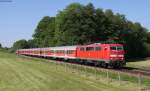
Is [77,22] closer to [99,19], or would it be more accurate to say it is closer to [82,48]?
[99,19]

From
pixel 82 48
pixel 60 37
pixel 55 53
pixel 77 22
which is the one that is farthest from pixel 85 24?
pixel 82 48

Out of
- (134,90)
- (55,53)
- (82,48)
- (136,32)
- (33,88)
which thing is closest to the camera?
(134,90)

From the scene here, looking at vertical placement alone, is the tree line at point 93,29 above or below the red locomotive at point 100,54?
above

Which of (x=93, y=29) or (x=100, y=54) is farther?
(x=93, y=29)

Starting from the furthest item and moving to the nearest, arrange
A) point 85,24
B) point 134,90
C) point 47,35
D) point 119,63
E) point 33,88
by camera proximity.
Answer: point 47,35
point 85,24
point 119,63
point 33,88
point 134,90

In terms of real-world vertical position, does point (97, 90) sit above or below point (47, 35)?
below

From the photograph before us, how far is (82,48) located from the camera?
211ft

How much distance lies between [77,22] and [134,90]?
84.9 metres

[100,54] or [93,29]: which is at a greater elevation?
[93,29]

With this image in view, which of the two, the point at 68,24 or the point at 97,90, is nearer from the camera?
the point at 97,90

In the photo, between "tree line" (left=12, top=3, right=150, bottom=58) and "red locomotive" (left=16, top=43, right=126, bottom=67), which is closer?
"red locomotive" (left=16, top=43, right=126, bottom=67)

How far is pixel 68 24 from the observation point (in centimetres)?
11019

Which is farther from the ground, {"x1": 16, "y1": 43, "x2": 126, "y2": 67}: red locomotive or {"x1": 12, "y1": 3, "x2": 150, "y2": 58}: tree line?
{"x1": 12, "y1": 3, "x2": 150, "y2": 58}: tree line

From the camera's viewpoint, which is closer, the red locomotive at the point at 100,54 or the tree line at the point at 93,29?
the red locomotive at the point at 100,54
